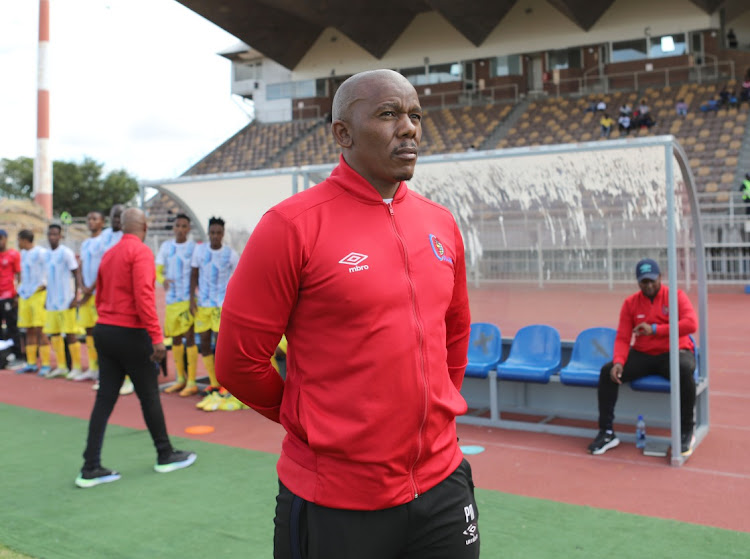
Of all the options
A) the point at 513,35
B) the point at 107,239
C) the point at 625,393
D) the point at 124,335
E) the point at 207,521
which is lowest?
the point at 207,521

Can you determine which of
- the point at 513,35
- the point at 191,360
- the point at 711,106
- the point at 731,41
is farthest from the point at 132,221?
the point at 731,41

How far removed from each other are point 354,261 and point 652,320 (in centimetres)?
466

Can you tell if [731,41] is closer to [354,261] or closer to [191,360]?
[191,360]

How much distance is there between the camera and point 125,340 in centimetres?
489

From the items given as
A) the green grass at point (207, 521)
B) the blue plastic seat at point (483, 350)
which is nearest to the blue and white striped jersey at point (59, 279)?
the green grass at point (207, 521)

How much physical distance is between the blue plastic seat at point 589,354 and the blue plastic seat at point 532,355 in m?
0.18

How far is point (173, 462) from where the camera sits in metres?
5.38

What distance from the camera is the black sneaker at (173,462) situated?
534 centimetres

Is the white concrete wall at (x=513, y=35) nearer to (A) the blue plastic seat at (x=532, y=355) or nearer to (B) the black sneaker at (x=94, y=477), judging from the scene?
(A) the blue plastic seat at (x=532, y=355)

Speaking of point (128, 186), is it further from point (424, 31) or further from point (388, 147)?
point (388, 147)

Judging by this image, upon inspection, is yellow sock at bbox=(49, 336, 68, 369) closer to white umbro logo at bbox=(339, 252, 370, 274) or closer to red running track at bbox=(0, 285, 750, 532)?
red running track at bbox=(0, 285, 750, 532)

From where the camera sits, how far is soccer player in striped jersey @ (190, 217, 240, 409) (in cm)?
771

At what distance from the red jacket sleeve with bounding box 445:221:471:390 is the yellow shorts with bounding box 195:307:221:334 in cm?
586

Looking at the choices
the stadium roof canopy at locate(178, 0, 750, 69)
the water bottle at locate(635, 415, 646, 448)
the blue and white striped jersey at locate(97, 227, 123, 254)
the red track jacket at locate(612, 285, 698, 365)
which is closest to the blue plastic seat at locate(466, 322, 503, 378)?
the red track jacket at locate(612, 285, 698, 365)
